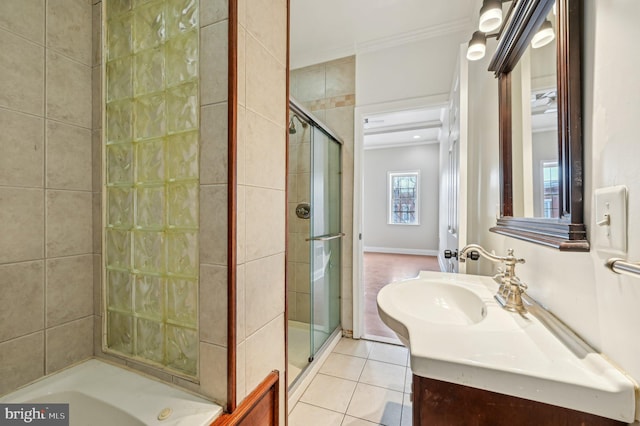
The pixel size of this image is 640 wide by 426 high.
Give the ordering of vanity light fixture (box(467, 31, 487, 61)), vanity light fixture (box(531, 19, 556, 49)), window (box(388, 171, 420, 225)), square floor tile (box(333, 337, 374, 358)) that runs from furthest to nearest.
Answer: window (box(388, 171, 420, 225))
square floor tile (box(333, 337, 374, 358))
vanity light fixture (box(467, 31, 487, 61))
vanity light fixture (box(531, 19, 556, 49))

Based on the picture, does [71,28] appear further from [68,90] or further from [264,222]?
[264,222]

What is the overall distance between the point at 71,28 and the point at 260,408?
167 centimetres

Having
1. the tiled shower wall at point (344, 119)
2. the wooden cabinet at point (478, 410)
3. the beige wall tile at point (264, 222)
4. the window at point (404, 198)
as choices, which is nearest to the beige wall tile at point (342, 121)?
the tiled shower wall at point (344, 119)

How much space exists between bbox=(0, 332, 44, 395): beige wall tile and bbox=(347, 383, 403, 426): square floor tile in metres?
1.44

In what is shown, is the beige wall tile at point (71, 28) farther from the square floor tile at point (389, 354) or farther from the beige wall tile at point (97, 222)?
the square floor tile at point (389, 354)

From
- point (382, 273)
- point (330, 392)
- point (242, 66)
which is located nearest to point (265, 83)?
point (242, 66)

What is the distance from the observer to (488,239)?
4.95 ft

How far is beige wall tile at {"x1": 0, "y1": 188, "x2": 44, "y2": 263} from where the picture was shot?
891 millimetres

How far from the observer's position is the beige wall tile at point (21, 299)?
2.93ft

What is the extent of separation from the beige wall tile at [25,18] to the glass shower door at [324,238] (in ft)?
4.83

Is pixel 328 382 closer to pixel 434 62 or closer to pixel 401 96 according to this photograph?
pixel 401 96

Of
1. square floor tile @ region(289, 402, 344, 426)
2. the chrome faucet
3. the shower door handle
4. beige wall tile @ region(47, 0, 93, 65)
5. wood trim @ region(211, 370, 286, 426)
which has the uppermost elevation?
beige wall tile @ region(47, 0, 93, 65)

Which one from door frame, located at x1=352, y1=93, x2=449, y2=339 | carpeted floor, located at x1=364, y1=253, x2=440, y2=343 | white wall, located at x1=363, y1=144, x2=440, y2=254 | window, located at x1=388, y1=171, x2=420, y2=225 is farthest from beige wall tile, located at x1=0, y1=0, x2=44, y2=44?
window, located at x1=388, y1=171, x2=420, y2=225

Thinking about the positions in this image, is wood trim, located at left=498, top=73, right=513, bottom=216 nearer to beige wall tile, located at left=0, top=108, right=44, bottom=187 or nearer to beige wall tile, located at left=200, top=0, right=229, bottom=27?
beige wall tile, located at left=200, top=0, right=229, bottom=27
